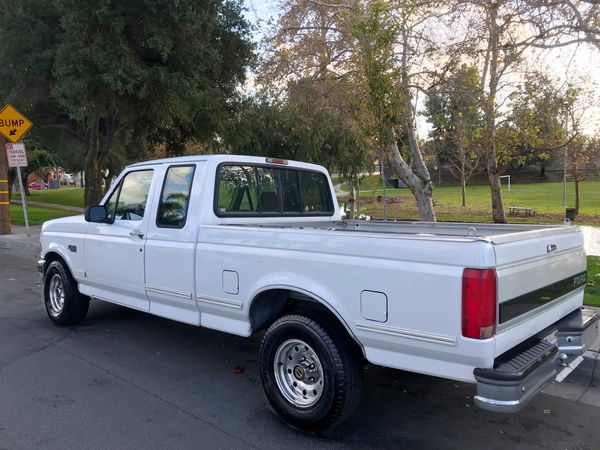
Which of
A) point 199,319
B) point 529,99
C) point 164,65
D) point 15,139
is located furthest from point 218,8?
point 199,319

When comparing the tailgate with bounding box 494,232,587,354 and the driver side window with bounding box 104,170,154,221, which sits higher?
the driver side window with bounding box 104,170,154,221

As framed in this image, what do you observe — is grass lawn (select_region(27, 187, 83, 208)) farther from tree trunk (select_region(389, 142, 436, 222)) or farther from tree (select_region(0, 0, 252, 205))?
tree trunk (select_region(389, 142, 436, 222))

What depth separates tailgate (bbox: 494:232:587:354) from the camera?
3.10 m

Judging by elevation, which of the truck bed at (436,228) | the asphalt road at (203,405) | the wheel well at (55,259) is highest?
the truck bed at (436,228)

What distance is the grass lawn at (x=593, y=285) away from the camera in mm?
6779

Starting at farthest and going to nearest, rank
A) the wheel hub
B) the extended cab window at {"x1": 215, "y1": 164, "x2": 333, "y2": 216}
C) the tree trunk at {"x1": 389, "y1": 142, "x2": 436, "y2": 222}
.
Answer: the tree trunk at {"x1": 389, "y1": 142, "x2": 436, "y2": 222}, the extended cab window at {"x1": 215, "y1": 164, "x2": 333, "y2": 216}, the wheel hub

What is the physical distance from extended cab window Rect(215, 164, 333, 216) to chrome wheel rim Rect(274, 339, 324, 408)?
1517mm

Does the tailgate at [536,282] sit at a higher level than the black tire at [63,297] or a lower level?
higher

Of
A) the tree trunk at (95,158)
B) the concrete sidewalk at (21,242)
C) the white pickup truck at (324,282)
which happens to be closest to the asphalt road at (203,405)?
the white pickup truck at (324,282)

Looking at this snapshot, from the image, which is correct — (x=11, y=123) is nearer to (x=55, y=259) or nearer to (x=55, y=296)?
(x=55, y=259)

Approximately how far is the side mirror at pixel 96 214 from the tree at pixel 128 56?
289 inches

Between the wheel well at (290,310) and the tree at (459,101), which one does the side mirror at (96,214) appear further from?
the tree at (459,101)

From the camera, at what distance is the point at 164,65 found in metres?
13.6

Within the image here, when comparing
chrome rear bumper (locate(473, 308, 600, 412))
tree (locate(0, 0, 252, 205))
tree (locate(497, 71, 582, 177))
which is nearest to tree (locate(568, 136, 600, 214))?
tree (locate(497, 71, 582, 177))
